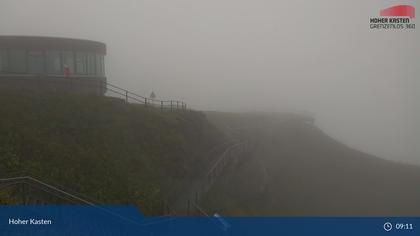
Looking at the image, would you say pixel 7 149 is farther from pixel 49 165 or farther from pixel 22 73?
pixel 22 73

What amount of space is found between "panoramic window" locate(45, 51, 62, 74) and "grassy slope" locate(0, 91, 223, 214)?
599cm

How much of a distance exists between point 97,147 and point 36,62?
37.4 feet

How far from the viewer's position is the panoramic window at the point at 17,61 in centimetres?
2602

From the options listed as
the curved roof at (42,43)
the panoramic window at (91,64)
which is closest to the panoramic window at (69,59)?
the curved roof at (42,43)

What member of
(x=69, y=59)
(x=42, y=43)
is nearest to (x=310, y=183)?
(x=69, y=59)

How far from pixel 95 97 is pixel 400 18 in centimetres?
1626

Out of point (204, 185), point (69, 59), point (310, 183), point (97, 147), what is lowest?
point (310, 183)

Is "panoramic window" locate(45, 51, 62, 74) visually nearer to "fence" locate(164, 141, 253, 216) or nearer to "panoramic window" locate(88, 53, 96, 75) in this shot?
"panoramic window" locate(88, 53, 96, 75)

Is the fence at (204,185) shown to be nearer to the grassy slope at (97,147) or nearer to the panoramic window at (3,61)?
the grassy slope at (97,147)

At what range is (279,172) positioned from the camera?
3142cm

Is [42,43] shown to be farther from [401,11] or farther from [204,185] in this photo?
[401,11]

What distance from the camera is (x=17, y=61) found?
26.1 meters

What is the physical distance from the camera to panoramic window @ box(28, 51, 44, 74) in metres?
26.3

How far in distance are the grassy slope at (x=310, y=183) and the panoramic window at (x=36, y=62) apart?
13.7 m
